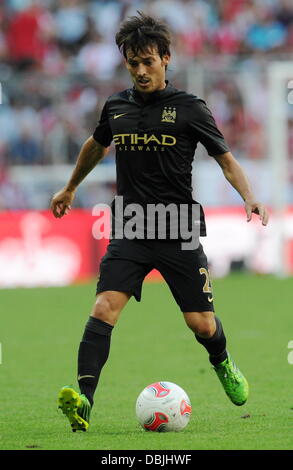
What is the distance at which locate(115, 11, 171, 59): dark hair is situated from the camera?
6625 millimetres

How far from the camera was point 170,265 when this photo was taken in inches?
267

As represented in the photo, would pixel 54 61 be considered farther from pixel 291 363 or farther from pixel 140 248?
pixel 140 248

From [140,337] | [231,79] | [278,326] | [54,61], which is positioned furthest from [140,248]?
[54,61]

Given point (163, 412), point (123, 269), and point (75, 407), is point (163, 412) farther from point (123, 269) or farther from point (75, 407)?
point (123, 269)

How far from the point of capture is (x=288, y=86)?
18.7 metres

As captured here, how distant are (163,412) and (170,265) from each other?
871mm

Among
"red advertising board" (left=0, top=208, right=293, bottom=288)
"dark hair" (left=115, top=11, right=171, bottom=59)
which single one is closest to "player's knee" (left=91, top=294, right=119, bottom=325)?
"dark hair" (left=115, top=11, right=171, bottom=59)

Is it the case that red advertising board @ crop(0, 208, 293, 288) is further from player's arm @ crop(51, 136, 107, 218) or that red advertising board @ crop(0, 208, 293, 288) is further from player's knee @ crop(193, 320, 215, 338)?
player's knee @ crop(193, 320, 215, 338)

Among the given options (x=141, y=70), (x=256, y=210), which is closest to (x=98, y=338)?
(x=256, y=210)

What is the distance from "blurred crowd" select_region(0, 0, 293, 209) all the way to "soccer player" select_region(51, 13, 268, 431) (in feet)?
35.6

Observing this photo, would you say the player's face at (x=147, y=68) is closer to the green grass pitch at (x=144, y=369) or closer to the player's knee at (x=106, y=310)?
the player's knee at (x=106, y=310)

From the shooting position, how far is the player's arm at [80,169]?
7.21 metres

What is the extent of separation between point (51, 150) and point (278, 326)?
6534mm
